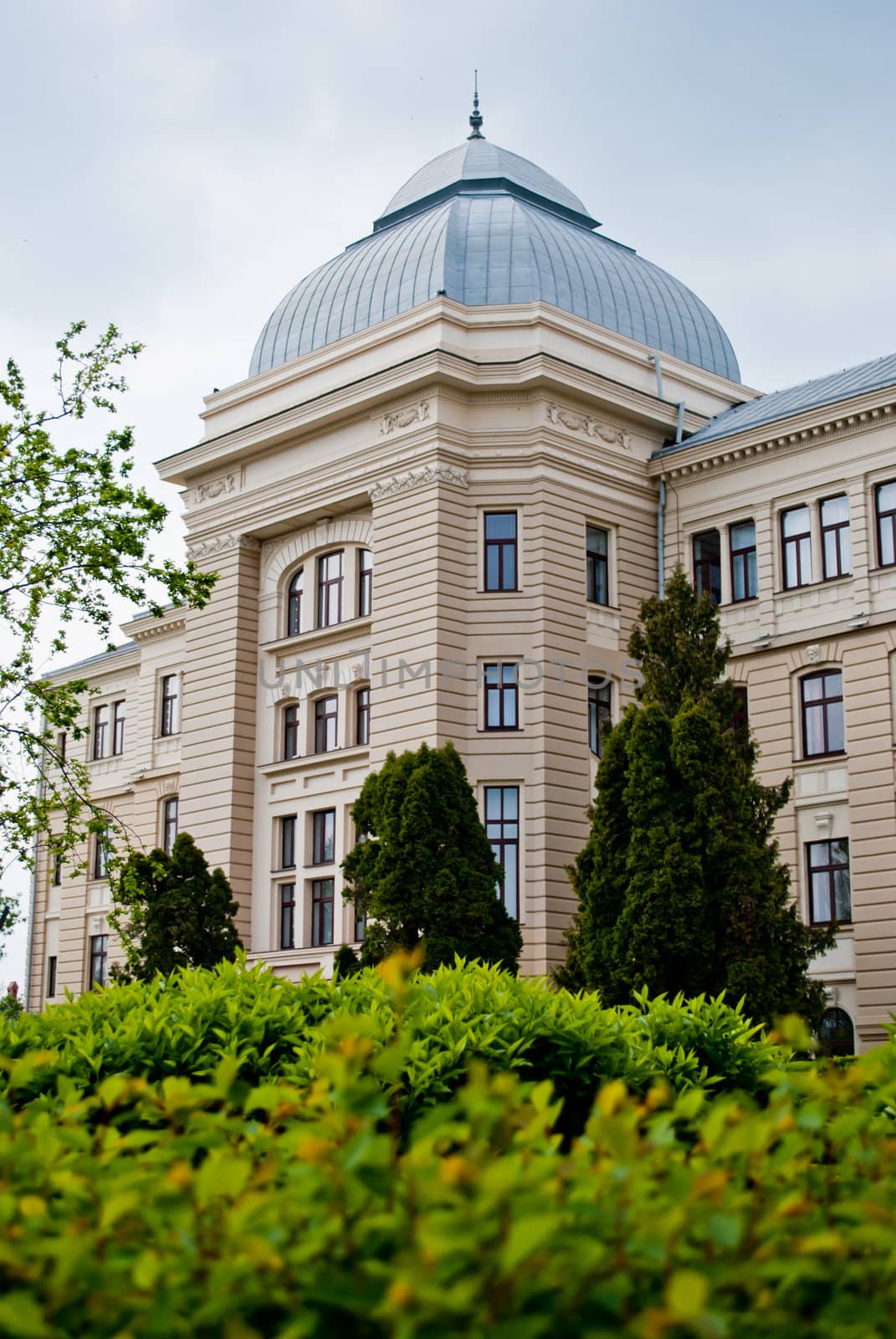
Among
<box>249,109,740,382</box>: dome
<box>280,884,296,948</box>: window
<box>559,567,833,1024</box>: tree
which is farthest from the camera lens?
<box>249,109,740,382</box>: dome

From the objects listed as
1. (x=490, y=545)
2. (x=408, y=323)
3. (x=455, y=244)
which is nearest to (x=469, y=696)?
(x=490, y=545)

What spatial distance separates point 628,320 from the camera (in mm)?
39875

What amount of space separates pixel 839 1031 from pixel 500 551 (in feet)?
40.7

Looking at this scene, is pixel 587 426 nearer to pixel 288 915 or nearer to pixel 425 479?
pixel 425 479

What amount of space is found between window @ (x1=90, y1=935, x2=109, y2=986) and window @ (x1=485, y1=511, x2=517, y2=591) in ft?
70.7

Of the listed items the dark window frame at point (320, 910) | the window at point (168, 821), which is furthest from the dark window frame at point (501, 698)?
Result: the window at point (168, 821)

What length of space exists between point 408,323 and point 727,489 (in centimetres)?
819

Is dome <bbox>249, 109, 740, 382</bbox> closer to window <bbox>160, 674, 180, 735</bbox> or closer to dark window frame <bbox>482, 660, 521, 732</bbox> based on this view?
dark window frame <bbox>482, 660, 521, 732</bbox>

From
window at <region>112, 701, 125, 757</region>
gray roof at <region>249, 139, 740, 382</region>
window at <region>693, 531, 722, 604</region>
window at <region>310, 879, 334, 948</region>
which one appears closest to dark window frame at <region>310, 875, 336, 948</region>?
window at <region>310, 879, 334, 948</region>

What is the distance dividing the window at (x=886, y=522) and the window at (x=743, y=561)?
10.8 ft

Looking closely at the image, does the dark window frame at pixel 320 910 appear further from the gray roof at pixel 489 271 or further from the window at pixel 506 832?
the gray roof at pixel 489 271

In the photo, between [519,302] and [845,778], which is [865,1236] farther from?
[519,302]

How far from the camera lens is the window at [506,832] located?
33.0 metres

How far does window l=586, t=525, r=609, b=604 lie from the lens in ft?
Result: 119
